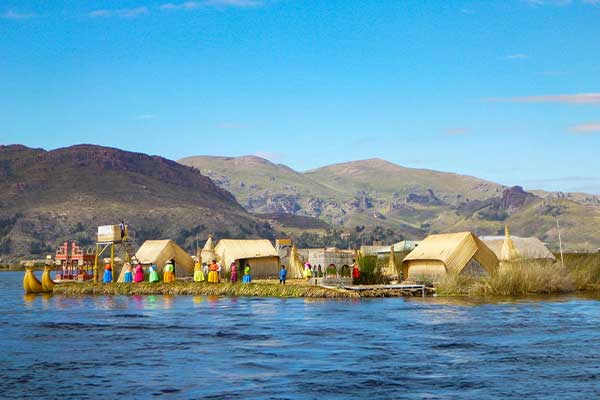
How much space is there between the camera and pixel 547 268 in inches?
1816

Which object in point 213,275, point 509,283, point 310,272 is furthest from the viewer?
point 310,272

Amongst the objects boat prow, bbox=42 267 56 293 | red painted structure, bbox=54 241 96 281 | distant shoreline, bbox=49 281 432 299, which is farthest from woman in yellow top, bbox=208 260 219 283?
red painted structure, bbox=54 241 96 281

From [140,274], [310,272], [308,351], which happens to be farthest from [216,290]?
[308,351]

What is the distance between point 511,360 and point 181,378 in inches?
361

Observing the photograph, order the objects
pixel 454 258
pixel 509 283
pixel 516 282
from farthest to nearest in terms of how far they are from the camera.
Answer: pixel 454 258
pixel 516 282
pixel 509 283

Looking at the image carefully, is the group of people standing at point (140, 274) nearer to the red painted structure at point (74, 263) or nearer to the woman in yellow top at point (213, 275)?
the woman in yellow top at point (213, 275)

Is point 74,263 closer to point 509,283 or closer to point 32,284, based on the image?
point 32,284

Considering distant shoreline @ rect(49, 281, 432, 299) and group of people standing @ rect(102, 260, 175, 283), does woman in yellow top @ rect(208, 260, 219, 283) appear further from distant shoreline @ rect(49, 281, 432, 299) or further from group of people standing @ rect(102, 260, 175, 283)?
group of people standing @ rect(102, 260, 175, 283)

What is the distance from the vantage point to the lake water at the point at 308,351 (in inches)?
786

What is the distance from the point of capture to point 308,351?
25.4 m

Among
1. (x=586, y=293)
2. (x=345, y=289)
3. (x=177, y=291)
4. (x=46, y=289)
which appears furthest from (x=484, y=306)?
(x=46, y=289)

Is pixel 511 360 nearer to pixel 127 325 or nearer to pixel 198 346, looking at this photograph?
pixel 198 346

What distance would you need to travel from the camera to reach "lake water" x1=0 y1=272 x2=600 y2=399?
65.5 feet

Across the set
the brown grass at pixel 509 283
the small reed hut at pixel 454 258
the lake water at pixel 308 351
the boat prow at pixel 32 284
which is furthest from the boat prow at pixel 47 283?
the brown grass at pixel 509 283
